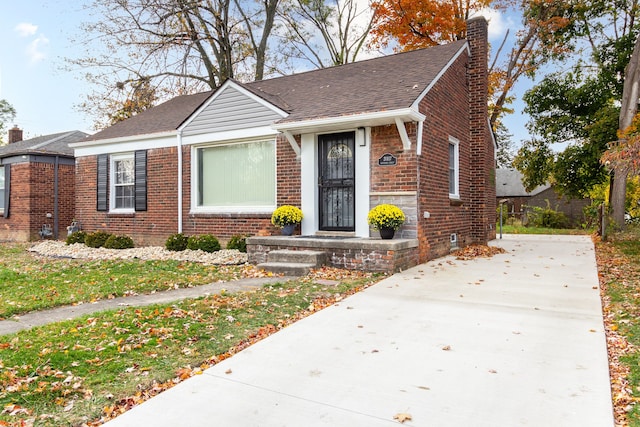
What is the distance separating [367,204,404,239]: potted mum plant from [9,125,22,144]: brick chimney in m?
21.3

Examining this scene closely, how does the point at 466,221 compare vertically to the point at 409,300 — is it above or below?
above

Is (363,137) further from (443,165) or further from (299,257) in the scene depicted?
(299,257)

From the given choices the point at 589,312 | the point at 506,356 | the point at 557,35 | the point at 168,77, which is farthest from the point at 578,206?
the point at 506,356

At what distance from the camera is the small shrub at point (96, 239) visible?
1169cm

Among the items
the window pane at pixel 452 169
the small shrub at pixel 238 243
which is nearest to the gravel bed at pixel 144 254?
the small shrub at pixel 238 243

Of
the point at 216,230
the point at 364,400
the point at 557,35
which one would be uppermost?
the point at 557,35

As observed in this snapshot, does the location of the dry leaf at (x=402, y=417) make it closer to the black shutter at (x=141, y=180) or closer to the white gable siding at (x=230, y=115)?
the white gable siding at (x=230, y=115)

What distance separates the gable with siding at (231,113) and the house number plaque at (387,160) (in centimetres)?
257

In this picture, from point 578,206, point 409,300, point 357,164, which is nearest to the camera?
point 409,300

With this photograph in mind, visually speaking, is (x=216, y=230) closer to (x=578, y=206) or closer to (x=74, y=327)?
(x=74, y=327)

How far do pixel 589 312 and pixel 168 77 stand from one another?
1845cm

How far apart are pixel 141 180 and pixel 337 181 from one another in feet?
19.9

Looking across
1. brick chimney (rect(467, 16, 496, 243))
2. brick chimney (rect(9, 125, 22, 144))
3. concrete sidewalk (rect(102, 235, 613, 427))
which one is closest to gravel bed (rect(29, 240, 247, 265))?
concrete sidewalk (rect(102, 235, 613, 427))

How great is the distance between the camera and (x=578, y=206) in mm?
30469
